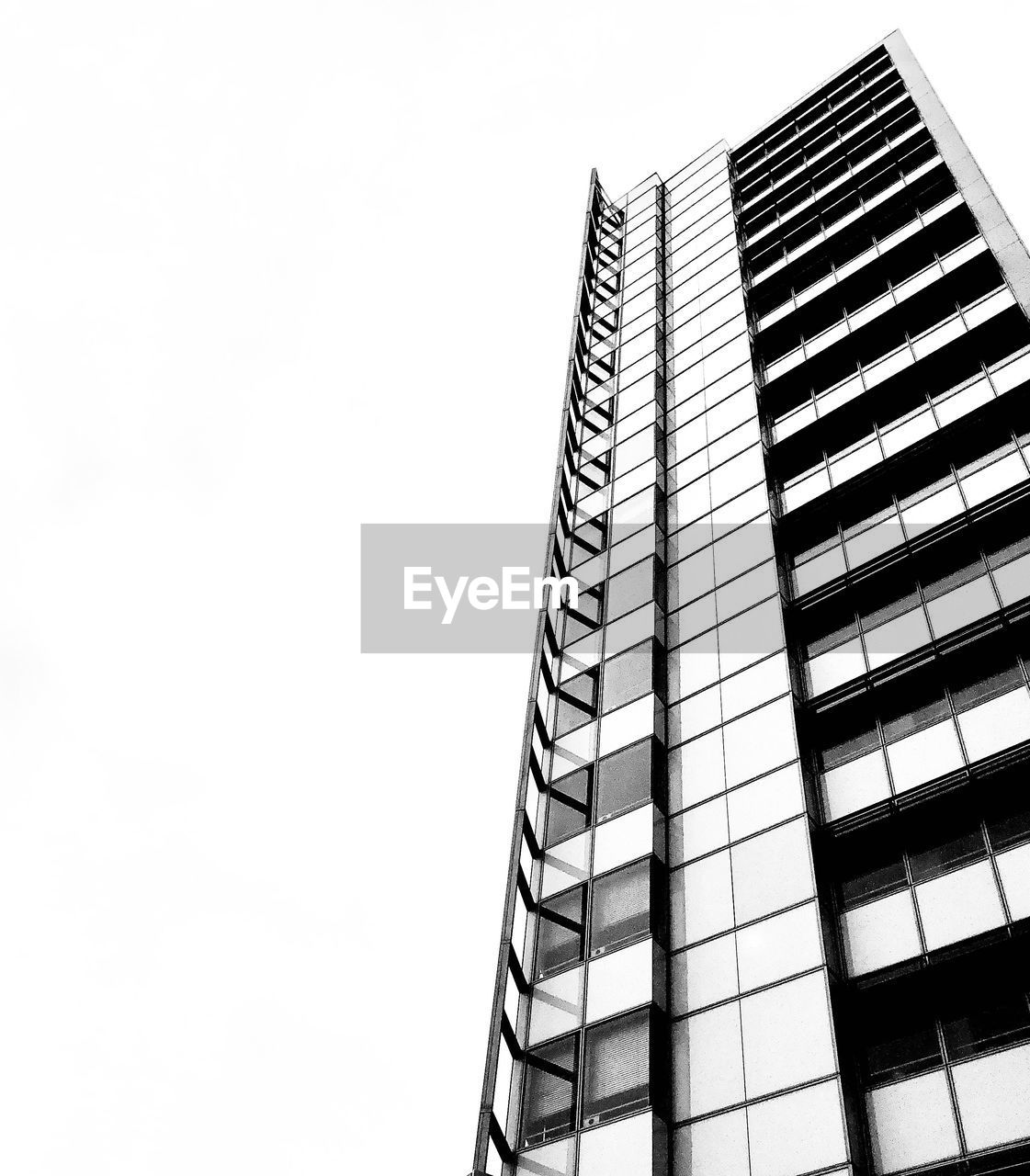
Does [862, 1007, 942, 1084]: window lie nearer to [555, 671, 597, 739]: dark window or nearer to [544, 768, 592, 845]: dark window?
[544, 768, 592, 845]: dark window

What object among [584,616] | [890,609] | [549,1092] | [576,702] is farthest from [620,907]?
[584,616]

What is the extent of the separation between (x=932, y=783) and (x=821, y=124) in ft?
138

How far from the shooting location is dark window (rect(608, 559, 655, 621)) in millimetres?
30359

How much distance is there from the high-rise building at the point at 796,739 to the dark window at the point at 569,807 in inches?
3.6

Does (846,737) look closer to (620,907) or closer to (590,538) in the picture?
(620,907)

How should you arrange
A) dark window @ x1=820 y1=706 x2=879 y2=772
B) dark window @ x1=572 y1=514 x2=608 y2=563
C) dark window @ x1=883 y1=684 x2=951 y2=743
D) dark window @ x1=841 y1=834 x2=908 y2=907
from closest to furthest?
dark window @ x1=841 y1=834 x2=908 y2=907
dark window @ x1=883 y1=684 x2=951 y2=743
dark window @ x1=820 y1=706 x2=879 y2=772
dark window @ x1=572 y1=514 x2=608 y2=563

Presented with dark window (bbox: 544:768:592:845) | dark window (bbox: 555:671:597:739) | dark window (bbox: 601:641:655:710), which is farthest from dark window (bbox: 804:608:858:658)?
dark window (bbox: 544:768:592:845)

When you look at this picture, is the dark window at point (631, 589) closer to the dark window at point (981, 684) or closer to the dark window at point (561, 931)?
the dark window at point (981, 684)

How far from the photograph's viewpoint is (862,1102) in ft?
58.4

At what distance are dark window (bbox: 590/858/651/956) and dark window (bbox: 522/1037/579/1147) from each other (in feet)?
7.19

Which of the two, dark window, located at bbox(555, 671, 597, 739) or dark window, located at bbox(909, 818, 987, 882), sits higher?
dark window, located at bbox(555, 671, 597, 739)

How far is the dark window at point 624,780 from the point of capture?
24.8 m

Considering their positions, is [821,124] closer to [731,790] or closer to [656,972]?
[731,790]

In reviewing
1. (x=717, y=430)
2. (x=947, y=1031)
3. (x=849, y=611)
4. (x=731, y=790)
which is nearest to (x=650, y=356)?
(x=717, y=430)
